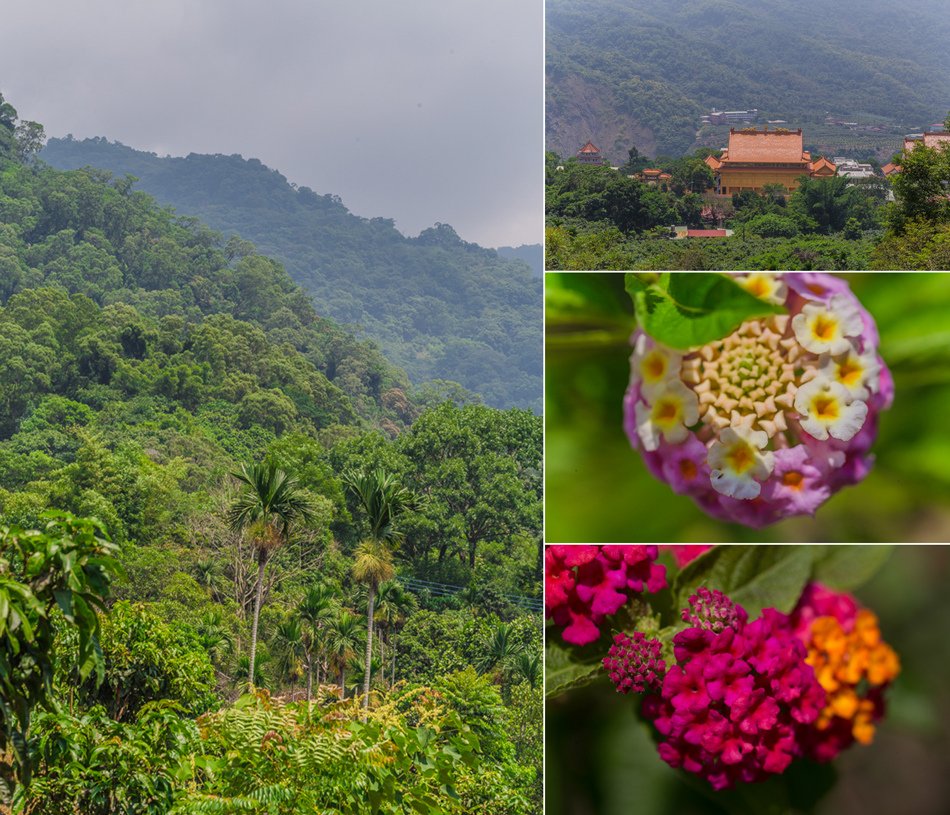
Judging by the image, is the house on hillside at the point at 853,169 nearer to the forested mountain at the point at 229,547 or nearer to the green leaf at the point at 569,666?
the forested mountain at the point at 229,547

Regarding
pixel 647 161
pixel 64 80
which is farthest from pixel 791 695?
pixel 64 80

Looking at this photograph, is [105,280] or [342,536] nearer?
[342,536]

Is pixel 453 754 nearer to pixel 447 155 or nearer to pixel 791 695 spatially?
pixel 791 695

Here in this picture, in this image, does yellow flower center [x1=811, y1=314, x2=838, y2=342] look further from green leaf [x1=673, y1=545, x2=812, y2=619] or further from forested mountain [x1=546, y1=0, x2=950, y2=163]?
forested mountain [x1=546, y1=0, x2=950, y2=163]

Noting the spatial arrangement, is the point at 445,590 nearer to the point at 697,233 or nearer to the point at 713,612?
the point at 697,233

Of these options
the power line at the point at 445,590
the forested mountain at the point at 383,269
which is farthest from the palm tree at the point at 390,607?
the forested mountain at the point at 383,269

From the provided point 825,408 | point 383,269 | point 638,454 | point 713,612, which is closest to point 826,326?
point 825,408
